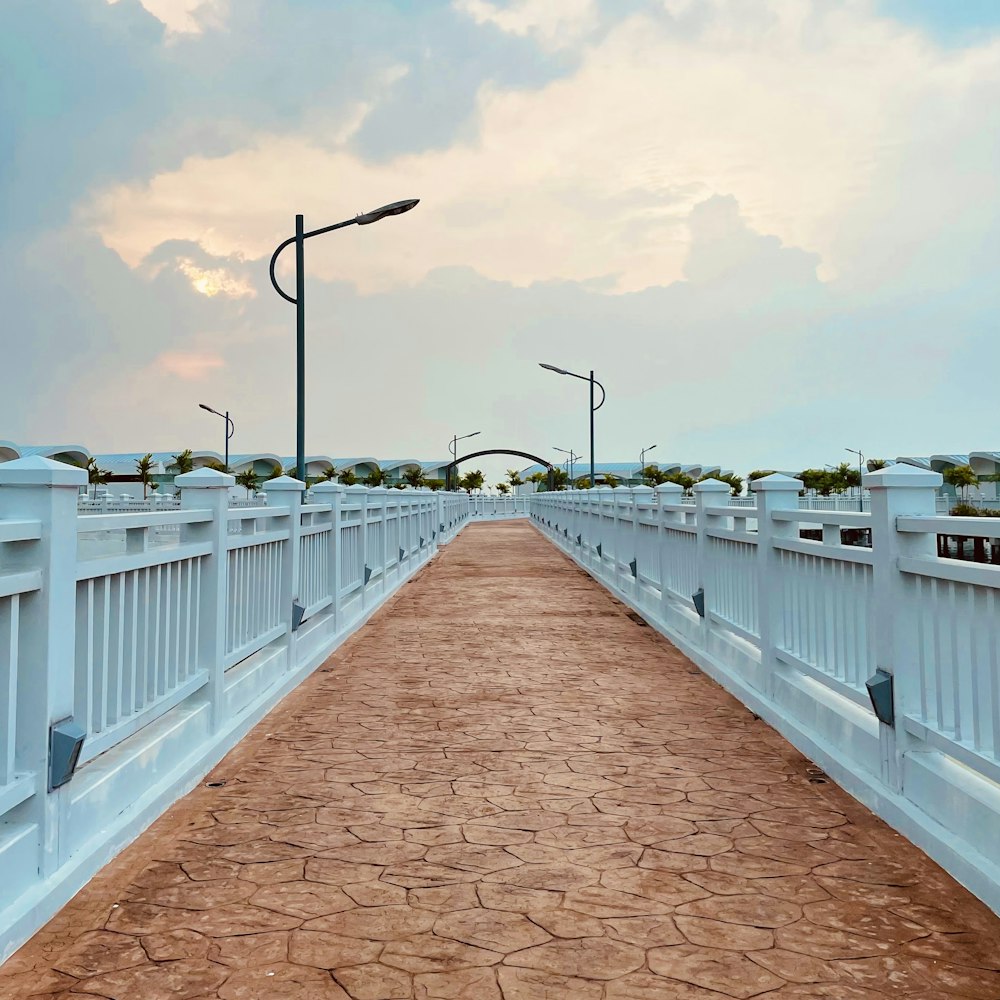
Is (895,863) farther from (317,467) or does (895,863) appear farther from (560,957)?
(317,467)

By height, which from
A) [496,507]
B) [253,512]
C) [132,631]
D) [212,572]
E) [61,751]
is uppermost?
[496,507]

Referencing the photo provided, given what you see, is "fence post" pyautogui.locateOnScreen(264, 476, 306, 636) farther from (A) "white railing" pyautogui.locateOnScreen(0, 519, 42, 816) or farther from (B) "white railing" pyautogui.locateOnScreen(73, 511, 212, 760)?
(A) "white railing" pyautogui.locateOnScreen(0, 519, 42, 816)

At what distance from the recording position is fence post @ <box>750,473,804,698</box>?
224 inches

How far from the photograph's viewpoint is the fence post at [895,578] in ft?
12.8

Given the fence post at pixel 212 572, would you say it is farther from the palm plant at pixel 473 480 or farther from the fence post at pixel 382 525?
the palm plant at pixel 473 480

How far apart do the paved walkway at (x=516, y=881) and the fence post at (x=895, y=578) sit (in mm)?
375

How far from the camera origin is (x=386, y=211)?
1276cm

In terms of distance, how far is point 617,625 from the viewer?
1002 centimetres

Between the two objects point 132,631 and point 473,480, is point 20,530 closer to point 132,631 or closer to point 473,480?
point 132,631

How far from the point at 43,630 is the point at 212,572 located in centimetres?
185

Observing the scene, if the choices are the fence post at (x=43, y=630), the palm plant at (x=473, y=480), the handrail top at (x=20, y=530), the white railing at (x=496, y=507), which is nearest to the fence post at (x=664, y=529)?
the fence post at (x=43, y=630)

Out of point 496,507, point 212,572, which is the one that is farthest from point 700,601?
point 496,507

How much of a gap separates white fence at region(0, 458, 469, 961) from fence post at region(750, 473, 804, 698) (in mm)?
3420

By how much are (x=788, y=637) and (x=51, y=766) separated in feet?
13.7
